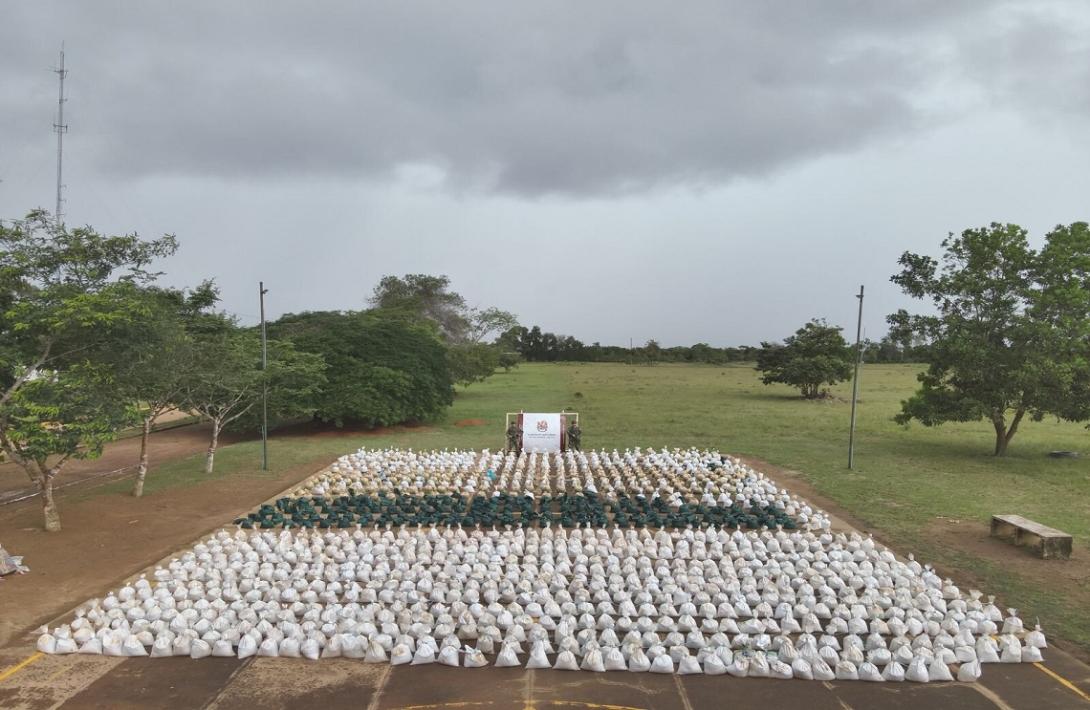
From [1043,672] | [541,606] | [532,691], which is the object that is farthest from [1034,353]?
[532,691]

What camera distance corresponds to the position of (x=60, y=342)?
11.9 m

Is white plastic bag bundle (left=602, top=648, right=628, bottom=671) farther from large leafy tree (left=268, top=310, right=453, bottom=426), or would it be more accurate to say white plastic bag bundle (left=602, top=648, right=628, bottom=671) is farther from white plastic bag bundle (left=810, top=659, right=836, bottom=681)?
large leafy tree (left=268, top=310, right=453, bottom=426)

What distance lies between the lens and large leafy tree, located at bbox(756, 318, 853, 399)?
141 ft

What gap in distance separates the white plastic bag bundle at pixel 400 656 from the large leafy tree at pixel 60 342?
720 centimetres

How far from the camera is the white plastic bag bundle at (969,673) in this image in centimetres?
714

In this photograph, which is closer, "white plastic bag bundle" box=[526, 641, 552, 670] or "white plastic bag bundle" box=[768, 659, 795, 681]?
"white plastic bag bundle" box=[768, 659, 795, 681]

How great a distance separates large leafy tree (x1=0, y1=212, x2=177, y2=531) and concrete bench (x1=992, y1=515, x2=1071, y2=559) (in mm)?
15786

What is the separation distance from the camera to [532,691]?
6.88 metres

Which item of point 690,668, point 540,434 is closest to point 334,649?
point 690,668

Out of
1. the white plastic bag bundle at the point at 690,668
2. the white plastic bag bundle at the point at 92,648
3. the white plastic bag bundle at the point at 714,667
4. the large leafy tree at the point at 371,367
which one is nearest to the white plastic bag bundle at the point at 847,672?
the white plastic bag bundle at the point at 714,667

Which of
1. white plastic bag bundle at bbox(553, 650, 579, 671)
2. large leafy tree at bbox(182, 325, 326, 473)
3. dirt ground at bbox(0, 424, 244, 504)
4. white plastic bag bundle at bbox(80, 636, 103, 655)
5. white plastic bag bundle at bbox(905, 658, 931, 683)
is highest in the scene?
large leafy tree at bbox(182, 325, 326, 473)

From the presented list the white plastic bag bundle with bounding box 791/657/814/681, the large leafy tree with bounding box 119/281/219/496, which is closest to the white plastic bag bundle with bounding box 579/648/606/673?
the white plastic bag bundle with bounding box 791/657/814/681

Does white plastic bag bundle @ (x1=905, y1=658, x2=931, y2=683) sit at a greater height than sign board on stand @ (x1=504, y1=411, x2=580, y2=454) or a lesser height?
lesser

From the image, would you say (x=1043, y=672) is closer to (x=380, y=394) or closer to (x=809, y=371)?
(x=380, y=394)
